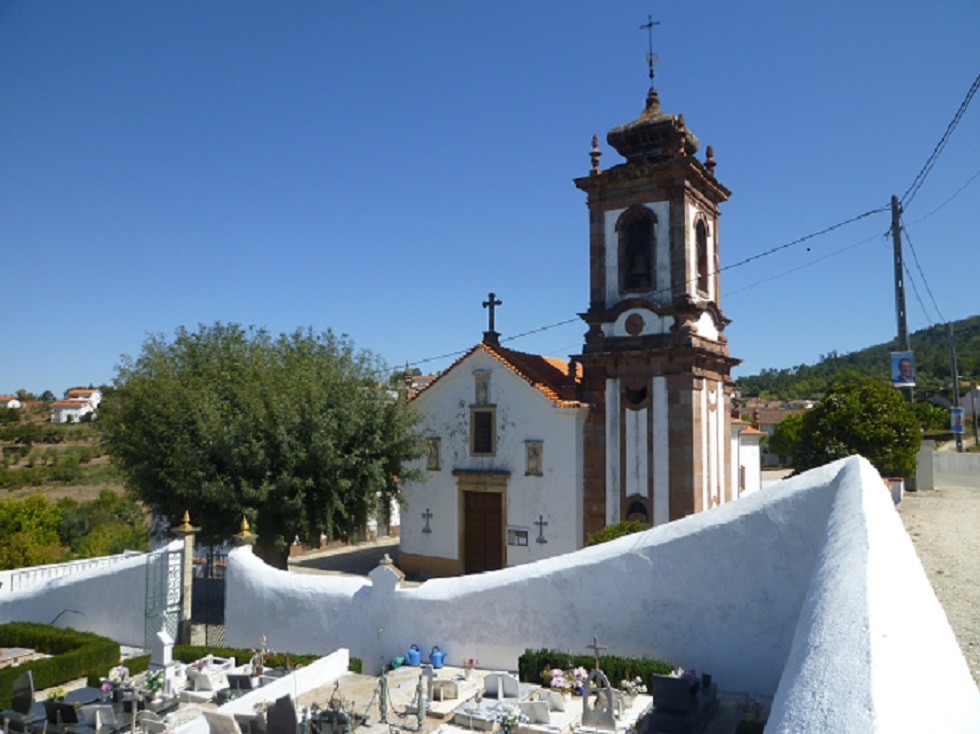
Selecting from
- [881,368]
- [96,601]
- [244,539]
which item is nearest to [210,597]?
Answer: [96,601]

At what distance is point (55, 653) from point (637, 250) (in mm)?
18815

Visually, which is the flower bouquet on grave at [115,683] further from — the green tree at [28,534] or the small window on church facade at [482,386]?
the green tree at [28,534]

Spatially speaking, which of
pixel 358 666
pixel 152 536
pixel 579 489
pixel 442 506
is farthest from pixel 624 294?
pixel 152 536

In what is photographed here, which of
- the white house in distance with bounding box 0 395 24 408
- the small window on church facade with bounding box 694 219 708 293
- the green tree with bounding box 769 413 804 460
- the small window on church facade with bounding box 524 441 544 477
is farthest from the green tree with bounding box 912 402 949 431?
the white house in distance with bounding box 0 395 24 408

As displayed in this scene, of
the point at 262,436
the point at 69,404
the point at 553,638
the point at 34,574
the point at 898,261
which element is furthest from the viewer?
the point at 69,404

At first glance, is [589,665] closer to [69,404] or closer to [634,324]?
[634,324]

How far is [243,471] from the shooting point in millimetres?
17828

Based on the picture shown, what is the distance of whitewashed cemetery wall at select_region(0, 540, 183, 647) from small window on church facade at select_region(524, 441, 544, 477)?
10.5 metres

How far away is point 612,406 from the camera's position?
2167 cm

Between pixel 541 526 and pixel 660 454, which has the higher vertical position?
pixel 660 454

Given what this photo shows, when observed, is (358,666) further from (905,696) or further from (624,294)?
(624,294)

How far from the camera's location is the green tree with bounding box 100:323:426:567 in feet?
58.4

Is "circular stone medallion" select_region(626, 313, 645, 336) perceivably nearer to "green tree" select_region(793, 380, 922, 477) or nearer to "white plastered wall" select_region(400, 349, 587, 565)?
"white plastered wall" select_region(400, 349, 587, 565)

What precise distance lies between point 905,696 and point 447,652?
35.7 feet
